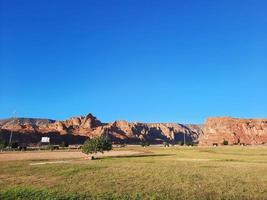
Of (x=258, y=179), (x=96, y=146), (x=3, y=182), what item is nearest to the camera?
(x=3, y=182)

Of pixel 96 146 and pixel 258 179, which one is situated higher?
pixel 96 146

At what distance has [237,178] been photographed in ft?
127

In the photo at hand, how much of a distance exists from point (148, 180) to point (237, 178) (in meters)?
9.99

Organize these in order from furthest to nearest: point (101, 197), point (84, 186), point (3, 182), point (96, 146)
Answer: point (96, 146) → point (3, 182) → point (84, 186) → point (101, 197)

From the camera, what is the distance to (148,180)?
36625 mm

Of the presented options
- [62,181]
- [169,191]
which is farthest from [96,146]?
[169,191]

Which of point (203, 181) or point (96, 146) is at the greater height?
point (96, 146)

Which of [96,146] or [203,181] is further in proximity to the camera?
[96,146]

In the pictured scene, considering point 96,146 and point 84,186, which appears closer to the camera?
point 84,186

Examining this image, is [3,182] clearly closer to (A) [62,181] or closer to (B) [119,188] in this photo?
(A) [62,181]

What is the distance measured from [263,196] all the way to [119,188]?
1185cm

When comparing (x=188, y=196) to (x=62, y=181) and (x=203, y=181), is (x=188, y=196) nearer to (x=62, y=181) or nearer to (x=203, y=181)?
(x=203, y=181)

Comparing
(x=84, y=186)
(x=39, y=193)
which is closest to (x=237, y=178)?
(x=84, y=186)

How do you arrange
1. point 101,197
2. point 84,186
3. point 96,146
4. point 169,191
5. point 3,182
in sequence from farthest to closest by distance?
point 96,146
point 3,182
point 84,186
point 169,191
point 101,197
